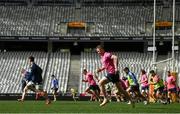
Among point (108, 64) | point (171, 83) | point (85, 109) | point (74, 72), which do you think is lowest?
point (85, 109)

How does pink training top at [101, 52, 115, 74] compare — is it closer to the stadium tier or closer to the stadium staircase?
the stadium staircase

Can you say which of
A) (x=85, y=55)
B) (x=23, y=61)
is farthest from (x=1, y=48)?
(x=85, y=55)

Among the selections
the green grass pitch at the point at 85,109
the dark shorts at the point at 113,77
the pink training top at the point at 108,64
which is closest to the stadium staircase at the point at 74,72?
the green grass pitch at the point at 85,109

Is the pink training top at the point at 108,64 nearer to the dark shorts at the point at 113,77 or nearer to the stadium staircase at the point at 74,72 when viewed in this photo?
the dark shorts at the point at 113,77

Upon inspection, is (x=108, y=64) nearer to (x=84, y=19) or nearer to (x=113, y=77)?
(x=113, y=77)

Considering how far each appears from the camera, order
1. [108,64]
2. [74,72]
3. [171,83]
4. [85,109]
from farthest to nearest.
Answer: [74,72] → [171,83] → [108,64] → [85,109]

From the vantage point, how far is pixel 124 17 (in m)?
56.2

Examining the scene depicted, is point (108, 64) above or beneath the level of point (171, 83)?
beneath

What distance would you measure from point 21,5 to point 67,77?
1218 centimetres

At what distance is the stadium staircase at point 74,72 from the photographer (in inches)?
1922

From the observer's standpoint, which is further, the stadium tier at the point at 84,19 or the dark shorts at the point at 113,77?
the stadium tier at the point at 84,19

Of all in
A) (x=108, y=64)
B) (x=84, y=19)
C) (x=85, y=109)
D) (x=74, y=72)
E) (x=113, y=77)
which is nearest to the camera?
(x=113, y=77)

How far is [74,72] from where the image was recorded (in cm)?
5078

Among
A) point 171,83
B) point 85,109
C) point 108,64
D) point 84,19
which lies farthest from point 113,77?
point 84,19
